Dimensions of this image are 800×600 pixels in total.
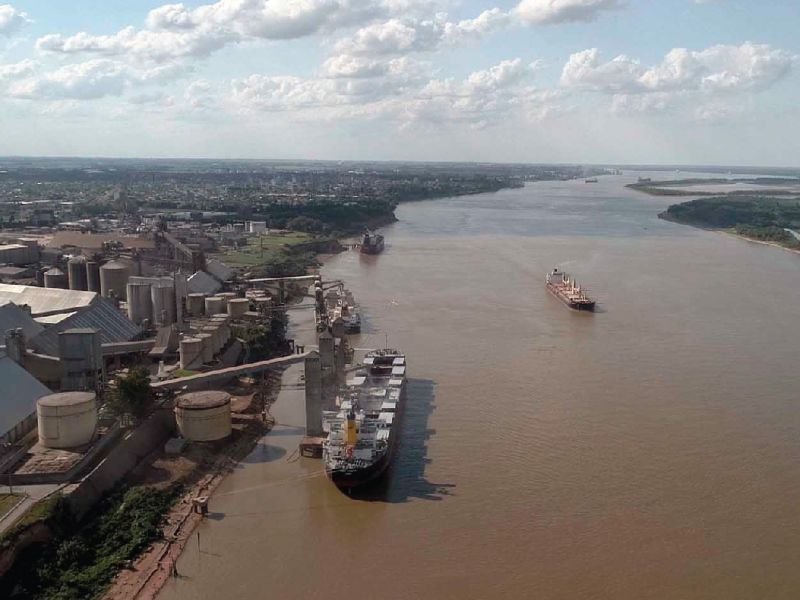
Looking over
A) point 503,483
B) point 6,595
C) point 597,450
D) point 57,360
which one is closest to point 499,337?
point 597,450

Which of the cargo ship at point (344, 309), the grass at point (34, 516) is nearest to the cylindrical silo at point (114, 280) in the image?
the cargo ship at point (344, 309)

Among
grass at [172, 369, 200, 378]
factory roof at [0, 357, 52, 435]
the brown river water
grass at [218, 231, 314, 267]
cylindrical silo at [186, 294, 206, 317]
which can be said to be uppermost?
factory roof at [0, 357, 52, 435]

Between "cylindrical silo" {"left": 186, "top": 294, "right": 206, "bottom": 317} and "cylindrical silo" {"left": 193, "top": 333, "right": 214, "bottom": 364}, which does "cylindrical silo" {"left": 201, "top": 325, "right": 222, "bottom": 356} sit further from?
"cylindrical silo" {"left": 186, "top": 294, "right": 206, "bottom": 317}

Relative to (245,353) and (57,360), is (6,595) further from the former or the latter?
(245,353)

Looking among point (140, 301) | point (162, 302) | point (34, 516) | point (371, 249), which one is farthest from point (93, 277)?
point (371, 249)

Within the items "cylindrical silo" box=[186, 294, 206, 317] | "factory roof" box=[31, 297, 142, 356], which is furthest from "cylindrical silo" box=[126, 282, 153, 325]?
"cylindrical silo" box=[186, 294, 206, 317]

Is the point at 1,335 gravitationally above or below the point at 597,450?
above
